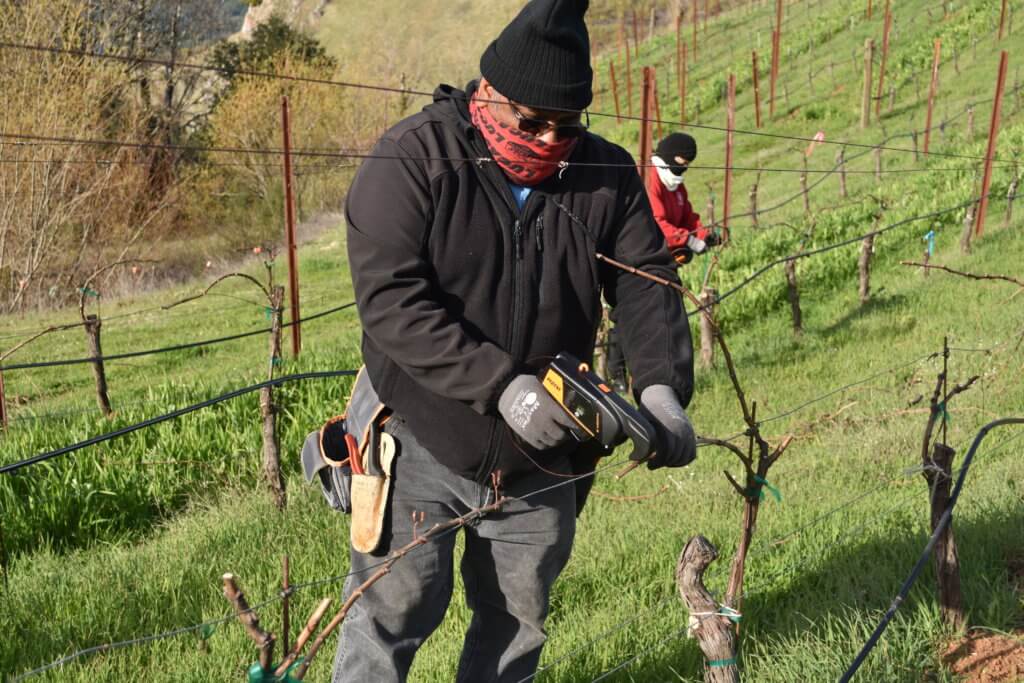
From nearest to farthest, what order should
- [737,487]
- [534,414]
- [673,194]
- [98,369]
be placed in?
[534,414] → [737,487] → [98,369] → [673,194]

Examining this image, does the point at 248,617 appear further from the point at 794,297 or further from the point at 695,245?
the point at 794,297

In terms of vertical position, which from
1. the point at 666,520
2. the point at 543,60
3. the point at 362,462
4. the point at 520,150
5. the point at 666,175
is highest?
the point at 543,60

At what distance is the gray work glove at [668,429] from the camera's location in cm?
249

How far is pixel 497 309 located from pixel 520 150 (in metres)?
0.39

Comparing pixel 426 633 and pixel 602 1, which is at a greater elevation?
pixel 602 1

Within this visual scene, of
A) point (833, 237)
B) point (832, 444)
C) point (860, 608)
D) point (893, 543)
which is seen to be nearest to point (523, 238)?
point (860, 608)

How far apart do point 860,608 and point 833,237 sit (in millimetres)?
11546

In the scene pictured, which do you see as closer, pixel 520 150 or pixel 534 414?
pixel 534 414

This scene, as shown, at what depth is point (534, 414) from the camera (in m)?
2.34

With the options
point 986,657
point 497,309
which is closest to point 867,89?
point 986,657

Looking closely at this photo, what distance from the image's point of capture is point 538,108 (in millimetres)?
2479

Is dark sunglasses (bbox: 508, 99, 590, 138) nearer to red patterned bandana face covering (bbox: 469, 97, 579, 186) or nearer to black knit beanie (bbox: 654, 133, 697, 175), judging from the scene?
red patterned bandana face covering (bbox: 469, 97, 579, 186)

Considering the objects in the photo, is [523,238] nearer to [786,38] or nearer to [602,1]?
[786,38]

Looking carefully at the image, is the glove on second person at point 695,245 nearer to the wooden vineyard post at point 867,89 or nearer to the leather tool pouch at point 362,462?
the leather tool pouch at point 362,462
